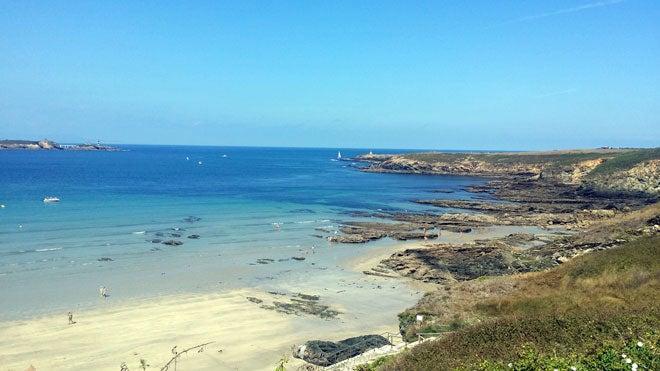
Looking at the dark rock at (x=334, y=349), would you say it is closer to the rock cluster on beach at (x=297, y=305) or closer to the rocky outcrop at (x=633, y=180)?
the rock cluster on beach at (x=297, y=305)

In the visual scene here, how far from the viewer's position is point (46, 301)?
26719 millimetres

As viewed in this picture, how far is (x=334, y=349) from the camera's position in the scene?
20.1m

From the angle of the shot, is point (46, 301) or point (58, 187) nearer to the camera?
point (46, 301)

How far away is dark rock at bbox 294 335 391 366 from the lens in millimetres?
19312

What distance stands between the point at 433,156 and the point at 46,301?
137 m

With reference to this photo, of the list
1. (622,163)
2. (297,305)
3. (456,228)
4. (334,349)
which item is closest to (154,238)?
(297,305)

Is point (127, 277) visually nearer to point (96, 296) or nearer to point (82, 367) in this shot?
point (96, 296)

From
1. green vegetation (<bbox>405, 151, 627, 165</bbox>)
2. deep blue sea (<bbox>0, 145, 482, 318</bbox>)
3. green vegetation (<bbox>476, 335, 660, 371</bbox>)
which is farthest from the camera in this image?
green vegetation (<bbox>405, 151, 627, 165</bbox>)

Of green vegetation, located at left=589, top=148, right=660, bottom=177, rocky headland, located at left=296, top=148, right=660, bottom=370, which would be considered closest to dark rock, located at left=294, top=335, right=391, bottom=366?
rocky headland, located at left=296, top=148, right=660, bottom=370

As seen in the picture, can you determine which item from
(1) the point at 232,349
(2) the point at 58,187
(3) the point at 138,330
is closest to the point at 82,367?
(3) the point at 138,330

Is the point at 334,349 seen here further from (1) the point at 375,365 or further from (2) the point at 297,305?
(2) the point at 297,305

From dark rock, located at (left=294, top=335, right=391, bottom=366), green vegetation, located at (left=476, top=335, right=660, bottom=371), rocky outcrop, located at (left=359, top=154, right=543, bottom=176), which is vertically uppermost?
green vegetation, located at (left=476, top=335, right=660, bottom=371)

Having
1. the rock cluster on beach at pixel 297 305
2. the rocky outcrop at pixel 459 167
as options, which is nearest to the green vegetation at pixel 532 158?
the rocky outcrop at pixel 459 167

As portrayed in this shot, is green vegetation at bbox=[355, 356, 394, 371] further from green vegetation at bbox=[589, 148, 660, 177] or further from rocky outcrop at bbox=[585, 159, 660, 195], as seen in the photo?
green vegetation at bbox=[589, 148, 660, 177]
